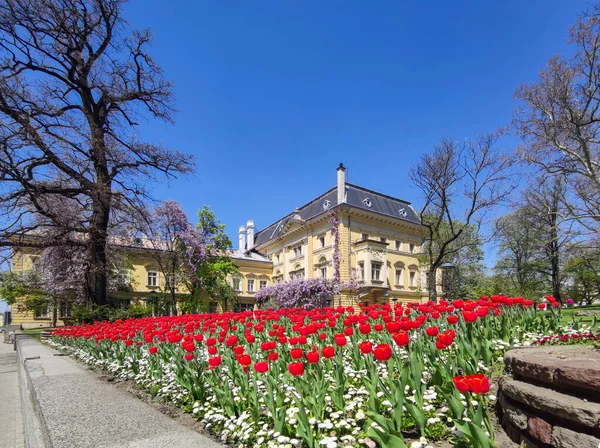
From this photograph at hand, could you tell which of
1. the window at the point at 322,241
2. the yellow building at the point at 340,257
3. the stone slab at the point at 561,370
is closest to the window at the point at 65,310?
the yellow building at the point at 340,257

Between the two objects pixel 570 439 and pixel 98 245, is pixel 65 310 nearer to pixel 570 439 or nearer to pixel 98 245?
pixel 98 245

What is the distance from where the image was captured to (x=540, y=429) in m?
2.57

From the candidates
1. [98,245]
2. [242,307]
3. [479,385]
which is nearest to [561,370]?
[479,385]

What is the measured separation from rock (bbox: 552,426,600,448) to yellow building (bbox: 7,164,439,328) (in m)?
31.8

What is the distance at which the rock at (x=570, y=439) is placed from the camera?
7.23 ft

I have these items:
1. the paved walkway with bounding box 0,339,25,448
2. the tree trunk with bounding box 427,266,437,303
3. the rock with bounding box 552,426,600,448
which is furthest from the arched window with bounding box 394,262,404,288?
the rock with bounding box 552,426,600,448

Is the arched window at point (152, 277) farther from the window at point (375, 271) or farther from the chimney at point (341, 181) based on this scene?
the window at point (375, 271)

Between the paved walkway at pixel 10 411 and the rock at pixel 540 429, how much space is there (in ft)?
19.6

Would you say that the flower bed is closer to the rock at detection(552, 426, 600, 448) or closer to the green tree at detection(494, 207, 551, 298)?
the rock at detection(552, 426, 600, 448)

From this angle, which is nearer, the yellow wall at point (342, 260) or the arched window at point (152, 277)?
the yellow wall at point (342, 260)

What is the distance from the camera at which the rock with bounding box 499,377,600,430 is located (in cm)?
225

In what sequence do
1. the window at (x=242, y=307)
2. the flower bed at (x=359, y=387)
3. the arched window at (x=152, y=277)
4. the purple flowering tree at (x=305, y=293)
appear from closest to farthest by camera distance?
the flower bed at (x=359, y=387) < the purple flowering tree at (x=305, y=293) < the arched window at (x=152, y=277) < the window at (x=242, y=307)

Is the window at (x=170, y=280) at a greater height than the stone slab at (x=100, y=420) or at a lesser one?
greater

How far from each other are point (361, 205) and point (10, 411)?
3340 cm
